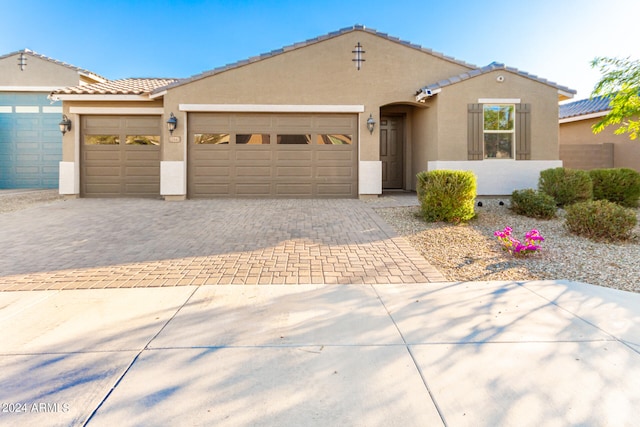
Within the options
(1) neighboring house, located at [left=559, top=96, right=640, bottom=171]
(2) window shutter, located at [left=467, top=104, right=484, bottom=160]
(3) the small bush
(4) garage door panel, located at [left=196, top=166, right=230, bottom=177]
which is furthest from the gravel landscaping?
(1) neighboring house, located at [left=559, top=96, right=640, bottom=171]

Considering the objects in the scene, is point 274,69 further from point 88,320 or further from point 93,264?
point 88,320

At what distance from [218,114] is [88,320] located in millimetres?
9417

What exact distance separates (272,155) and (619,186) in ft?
32.8

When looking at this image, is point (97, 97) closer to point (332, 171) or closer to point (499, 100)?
point (332, 171)

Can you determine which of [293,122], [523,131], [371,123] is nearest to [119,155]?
[293,122]

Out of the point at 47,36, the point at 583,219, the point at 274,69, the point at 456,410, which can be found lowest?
the point at 456,410

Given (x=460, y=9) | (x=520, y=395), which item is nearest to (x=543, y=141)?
(x=460, y=9)

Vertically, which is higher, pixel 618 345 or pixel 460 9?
pixel 460 9

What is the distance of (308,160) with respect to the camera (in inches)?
467

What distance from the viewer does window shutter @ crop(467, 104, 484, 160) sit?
36.8ft

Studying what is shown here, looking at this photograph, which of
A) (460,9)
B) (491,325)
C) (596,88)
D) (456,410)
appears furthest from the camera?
(460,9)

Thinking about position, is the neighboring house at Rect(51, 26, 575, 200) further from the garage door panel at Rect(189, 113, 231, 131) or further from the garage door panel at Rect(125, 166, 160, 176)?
the garage door panel at Rect(125, 166, 160, 176)

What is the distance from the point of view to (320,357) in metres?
2.77

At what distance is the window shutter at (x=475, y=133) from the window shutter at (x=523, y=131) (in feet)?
3.75
